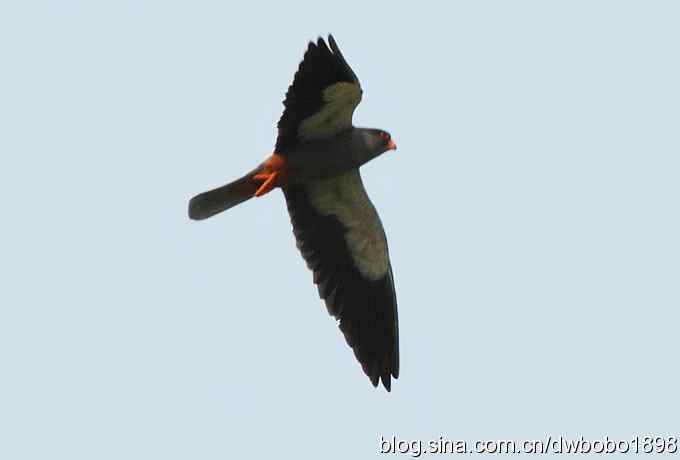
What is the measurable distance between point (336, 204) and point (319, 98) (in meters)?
1.82

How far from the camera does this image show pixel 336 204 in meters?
13.7

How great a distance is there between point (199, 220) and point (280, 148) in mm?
1317

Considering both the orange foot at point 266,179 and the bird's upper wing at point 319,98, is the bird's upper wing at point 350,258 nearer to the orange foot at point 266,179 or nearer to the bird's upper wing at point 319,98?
the orange foot at point 266,179

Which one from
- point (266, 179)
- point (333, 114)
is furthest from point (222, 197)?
point (333, 114)

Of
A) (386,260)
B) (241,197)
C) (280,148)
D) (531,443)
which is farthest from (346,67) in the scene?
(531,443)

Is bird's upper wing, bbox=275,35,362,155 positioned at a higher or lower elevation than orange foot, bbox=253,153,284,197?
higher

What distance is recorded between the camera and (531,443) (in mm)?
12008

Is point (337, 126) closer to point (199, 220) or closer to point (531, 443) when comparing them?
point (199, 220)

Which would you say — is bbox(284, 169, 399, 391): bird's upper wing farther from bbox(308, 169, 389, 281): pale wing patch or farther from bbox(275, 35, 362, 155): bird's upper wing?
bbox(275, 35, 362, 155): bird's upper wing

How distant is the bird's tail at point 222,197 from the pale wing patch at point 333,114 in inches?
33.6

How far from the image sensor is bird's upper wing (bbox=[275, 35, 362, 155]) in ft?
39.1

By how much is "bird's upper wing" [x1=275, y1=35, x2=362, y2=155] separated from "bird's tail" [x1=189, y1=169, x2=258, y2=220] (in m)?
0.56

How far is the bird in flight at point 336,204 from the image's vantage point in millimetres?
12508

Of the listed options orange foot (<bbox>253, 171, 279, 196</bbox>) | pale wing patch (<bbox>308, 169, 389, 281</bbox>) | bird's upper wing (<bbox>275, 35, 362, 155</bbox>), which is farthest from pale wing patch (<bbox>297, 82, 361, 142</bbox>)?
pale wing patch (<bbox>308, 169, 389, 281</bbox>)
